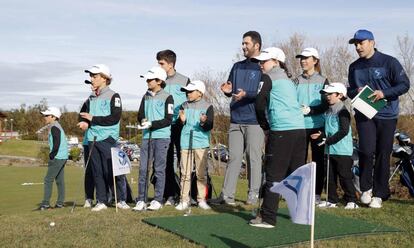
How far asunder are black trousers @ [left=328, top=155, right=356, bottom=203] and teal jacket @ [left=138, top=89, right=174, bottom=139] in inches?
100

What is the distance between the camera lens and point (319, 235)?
6.28 m

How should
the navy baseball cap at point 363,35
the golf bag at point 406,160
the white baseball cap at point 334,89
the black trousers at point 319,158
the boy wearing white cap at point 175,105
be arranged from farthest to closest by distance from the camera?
the boy wearing white cap at point 175,105
the golf bag at point 406,160
the black trousers at point 319,158
the white baseball cap at point 334,89
the navy baseball cap at point 363,35

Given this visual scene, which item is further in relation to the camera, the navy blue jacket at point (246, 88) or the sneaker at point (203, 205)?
the navy blue jacket at point (246, 88)

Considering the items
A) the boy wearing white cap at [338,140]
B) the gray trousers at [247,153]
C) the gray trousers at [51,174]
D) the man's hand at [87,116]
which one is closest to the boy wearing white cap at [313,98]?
the boy wearing white cap at [338,140]

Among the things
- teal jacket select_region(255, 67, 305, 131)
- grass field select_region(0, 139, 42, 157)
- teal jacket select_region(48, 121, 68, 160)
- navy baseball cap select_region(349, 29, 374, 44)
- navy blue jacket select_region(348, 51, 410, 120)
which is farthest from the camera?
grass field select_region(0, 139, 42, 157)

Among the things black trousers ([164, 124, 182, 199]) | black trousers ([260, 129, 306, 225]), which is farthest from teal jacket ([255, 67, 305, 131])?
black trousers ([164, 124, 182, 199])

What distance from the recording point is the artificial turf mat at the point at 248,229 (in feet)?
19.9

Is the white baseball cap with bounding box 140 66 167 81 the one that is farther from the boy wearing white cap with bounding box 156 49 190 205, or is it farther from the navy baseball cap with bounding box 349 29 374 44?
the navy baseball cap with bounding box 349 29 374 44

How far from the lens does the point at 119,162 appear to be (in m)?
8.96

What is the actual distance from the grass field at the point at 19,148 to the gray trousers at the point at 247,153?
55030 mm

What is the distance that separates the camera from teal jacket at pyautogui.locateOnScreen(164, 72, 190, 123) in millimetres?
9547

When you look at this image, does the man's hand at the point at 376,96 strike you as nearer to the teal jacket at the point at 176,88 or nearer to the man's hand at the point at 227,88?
the man's hand at the point at 227,88

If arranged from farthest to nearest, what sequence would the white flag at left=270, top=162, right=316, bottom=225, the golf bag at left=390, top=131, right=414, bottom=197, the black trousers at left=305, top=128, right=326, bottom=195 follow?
the golf bag at left=390, top=131, right=414, bottom=197, the black trousers at left=305, top=128, right=326, bottom=195, the white flag at left=270, top=162, right=316, bottom=225

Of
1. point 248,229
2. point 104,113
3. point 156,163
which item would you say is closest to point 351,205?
point 248,229
